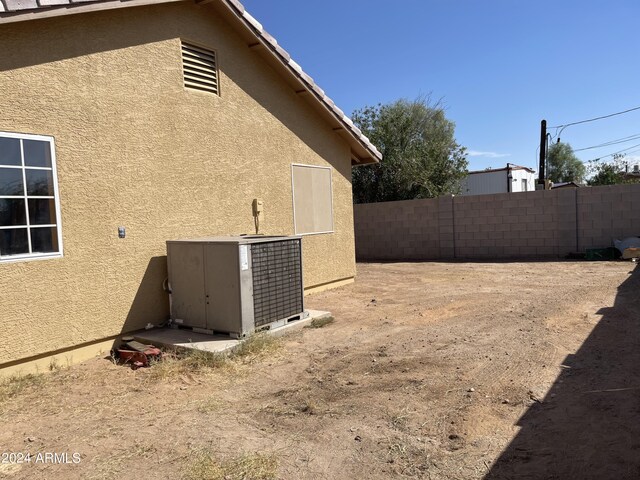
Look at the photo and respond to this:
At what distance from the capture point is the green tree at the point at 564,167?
1988 inches

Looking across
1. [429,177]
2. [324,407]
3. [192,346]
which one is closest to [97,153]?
[192,346]

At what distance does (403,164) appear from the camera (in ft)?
72.8

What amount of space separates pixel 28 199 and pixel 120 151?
133 centimetres

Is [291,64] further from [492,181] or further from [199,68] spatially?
[492,181]

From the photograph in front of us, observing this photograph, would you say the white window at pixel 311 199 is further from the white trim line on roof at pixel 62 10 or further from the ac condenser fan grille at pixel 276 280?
the white trim line on roof at pixel 62 10

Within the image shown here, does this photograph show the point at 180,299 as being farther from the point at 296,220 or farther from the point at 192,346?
the point at 296,220

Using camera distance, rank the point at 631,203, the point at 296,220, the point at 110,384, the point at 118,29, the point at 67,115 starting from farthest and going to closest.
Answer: the point at 631,203
the point at 296,220
the point at 118,29
the point at 67,115
the point at 110,384

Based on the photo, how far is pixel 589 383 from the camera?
4520 mm

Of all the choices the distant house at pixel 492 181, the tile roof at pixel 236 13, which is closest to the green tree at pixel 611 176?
the distant house at pixel 492 181

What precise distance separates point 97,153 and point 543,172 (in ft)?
73.4

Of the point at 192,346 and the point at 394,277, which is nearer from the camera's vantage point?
the point at 192,346

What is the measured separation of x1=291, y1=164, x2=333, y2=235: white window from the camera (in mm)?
9500

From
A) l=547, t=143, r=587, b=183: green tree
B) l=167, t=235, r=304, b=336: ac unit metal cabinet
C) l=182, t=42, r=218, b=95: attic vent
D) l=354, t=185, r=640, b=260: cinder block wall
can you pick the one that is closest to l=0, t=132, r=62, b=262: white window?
l=167, t=235, r=304, b=336: ac unit metal cabinet

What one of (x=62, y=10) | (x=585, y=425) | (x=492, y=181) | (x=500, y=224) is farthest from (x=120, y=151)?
(x=492, y=181)
